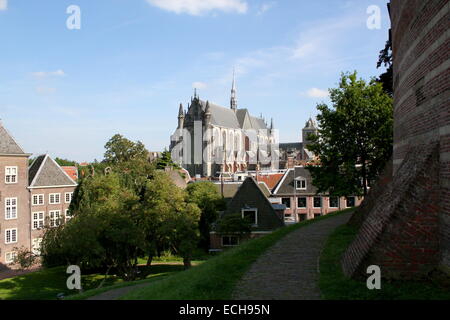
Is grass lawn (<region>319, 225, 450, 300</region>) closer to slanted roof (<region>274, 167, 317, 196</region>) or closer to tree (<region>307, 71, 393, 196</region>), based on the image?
tree (<region>307, 71, 393, 196</region>)

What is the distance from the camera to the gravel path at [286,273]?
955 cm

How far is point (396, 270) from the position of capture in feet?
30.1

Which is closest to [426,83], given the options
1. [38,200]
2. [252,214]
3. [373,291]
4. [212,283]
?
[373,291]

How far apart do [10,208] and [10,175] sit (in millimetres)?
3756

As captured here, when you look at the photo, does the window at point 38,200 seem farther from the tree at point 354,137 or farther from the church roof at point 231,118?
the church roof at point 231,118

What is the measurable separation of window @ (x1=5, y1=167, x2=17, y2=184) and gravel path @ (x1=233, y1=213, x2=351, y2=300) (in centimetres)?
3783

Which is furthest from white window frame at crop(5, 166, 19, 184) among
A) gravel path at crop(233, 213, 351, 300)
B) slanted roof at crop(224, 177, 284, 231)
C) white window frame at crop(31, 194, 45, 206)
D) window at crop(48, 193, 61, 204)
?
gravel path at crop(233, 213, 351, 300)

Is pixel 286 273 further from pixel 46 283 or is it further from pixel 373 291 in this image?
pixel 46 283

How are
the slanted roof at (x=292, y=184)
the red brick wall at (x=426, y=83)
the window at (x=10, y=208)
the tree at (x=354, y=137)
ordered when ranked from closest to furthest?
1. the red brick wall at (x=426, y=83)
2. the tree at (x=354, y=137)
3. the window at (x=10, y=208)
4. the slanted roof at (x=292, y=184)

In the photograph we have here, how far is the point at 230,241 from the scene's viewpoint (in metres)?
38.8

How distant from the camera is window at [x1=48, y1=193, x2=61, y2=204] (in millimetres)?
50125

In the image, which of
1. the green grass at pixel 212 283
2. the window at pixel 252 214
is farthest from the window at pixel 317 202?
the green grass at pixel 212 283

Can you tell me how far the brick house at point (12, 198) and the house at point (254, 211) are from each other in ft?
76.7
